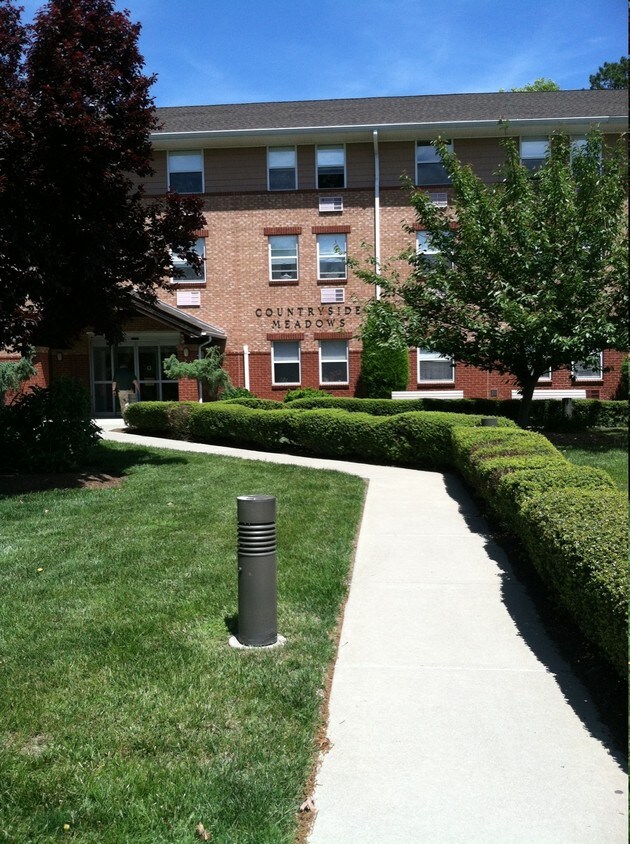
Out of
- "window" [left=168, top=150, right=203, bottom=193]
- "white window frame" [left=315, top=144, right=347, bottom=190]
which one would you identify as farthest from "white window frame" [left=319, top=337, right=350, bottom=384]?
"window" [left=168, top=150, right=203, bottom=193]

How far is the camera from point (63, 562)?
6.48 meters

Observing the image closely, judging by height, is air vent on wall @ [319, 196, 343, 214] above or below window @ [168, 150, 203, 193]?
below

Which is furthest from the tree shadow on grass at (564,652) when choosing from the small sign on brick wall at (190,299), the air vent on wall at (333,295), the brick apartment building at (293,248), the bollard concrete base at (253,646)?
the small sign on brick wall at (190,299)

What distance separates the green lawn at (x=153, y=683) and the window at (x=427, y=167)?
18.1 m

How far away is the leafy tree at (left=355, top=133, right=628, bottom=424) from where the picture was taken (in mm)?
13117

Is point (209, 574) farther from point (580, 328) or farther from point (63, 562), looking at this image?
point (580, 328)

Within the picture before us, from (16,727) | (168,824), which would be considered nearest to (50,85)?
(16,727)

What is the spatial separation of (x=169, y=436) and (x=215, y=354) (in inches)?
197

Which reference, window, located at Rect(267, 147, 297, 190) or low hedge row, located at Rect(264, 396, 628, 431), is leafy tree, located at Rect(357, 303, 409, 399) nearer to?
low hedge row, located at Rect(264, 396, 628, 431)

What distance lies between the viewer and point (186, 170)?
2378 centimetres

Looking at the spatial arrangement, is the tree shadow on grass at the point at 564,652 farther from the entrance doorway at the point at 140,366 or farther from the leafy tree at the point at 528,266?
the entrance doorway at the point at 140,366

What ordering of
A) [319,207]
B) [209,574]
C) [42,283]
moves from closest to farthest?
[209,574] → [42,283] → [319,207]

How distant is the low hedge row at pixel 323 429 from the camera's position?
40.2ft

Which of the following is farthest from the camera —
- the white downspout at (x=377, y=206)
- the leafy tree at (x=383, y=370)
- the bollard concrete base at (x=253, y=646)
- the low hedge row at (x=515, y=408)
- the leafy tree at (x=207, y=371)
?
the white downspout at (x=377, y=206)
